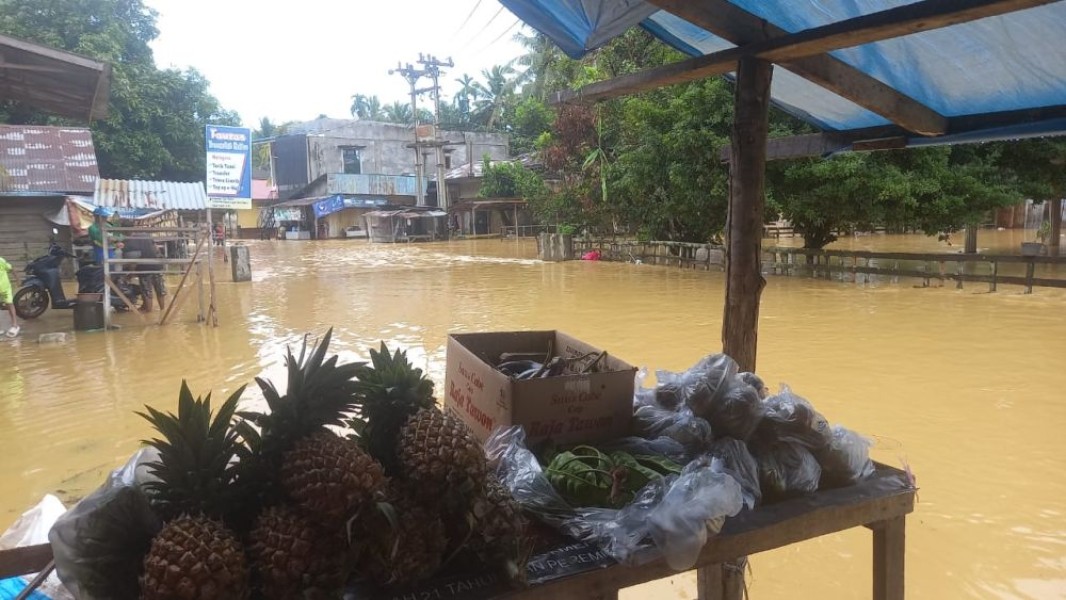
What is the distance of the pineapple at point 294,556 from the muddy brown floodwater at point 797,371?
8.45 ft

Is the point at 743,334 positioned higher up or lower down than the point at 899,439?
higher up

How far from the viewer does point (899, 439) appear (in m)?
5.43

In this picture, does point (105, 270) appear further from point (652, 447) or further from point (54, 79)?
point (652, 447)

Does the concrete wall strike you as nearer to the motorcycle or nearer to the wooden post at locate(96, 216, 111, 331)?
the motorcycle

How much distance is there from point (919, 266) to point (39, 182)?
21343mm

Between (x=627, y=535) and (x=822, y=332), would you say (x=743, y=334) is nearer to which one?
(x=627, y=535)

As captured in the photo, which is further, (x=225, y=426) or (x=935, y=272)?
(x=935, y=272)

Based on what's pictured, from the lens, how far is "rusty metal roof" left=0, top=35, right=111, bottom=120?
312 inches

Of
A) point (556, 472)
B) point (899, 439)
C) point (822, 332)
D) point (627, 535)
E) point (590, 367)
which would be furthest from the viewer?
point (822, 332)

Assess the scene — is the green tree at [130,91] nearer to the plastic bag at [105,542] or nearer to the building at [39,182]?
the building at [39,182]

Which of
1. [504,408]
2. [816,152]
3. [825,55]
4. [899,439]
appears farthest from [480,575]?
[899,439]

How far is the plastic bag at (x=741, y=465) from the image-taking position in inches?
83.7

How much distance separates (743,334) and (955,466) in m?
2.74

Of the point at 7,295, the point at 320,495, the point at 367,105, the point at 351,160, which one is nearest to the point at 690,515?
the point at 320,495
